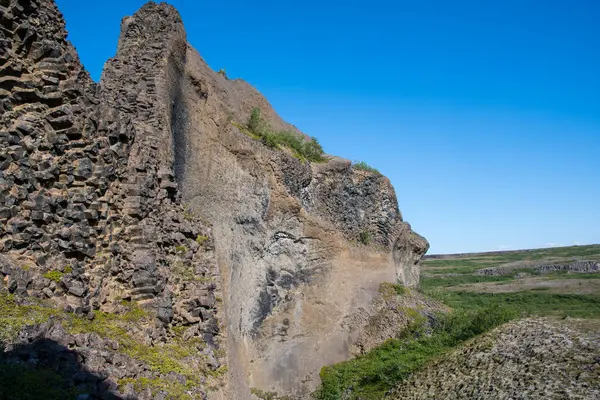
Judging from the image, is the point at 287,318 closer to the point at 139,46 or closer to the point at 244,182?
the point at 244,182

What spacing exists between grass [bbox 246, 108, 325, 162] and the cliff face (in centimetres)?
70

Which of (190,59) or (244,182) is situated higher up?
(190,59)

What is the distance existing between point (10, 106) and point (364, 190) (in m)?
19.2

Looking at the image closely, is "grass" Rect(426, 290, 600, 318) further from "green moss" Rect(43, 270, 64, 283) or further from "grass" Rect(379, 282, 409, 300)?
"green moss" Rect(43, 270, 64, 283)

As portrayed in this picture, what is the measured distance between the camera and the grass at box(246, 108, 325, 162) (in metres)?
20.4

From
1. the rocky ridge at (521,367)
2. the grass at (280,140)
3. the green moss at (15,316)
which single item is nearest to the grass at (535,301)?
the grass at (280,140)

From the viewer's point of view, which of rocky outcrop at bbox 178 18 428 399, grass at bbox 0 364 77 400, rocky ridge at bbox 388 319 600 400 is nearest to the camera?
grass at bbox 0 364 77 400

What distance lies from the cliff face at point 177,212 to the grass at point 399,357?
3.77ft

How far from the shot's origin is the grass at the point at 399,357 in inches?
674

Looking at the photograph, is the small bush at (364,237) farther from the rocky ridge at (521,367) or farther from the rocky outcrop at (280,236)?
the rocky ridge at (521,367)

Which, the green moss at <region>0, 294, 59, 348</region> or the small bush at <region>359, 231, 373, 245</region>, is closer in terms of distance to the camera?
the green moss at <region>0, 294, 59, 348</region>

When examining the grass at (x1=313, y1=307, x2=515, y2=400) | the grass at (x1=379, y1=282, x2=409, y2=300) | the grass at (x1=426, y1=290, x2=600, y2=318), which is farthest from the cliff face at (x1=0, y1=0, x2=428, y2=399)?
the grass at (x1=426, y1=290, x2=600, y2=318)

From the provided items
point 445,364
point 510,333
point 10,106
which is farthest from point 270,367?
point 10,106

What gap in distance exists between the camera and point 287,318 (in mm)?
19125
